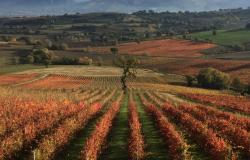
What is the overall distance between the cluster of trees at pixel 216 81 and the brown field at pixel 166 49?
195 feet

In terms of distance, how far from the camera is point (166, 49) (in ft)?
616

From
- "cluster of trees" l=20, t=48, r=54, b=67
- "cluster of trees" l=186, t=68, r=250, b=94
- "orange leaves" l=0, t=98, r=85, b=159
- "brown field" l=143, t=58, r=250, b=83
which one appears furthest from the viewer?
"cluster of trees" l=20, t=48, r=54, b=67

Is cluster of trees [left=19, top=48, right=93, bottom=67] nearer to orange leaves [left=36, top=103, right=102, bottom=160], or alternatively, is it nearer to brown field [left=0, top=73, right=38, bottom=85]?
brown field [left=0, top=73, right=38, bottom=85]

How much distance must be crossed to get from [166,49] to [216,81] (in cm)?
7449

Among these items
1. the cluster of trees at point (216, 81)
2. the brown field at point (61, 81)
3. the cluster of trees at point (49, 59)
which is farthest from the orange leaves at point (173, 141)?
the cluster of trees at point (49, 59)

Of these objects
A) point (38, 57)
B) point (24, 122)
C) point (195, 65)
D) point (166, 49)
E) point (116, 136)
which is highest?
point (166, 49)

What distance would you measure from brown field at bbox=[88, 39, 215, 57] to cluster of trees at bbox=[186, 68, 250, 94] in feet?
195

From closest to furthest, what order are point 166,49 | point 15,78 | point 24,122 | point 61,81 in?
point 24,122, point 61,81, point 15,78, point 166,49

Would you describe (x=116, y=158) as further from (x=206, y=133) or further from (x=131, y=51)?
(x=131, y=51)

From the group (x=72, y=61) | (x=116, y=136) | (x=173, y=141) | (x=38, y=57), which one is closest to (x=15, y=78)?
(x=38, y=57)

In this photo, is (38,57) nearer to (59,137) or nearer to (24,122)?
(24,122)

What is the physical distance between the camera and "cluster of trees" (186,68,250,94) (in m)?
112

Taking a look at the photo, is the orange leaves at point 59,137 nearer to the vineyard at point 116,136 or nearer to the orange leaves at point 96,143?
the vineyard at point 116,136

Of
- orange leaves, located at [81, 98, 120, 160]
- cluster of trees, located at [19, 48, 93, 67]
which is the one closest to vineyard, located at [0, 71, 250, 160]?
orange leaves, located at [81, 98, 120, 160]
